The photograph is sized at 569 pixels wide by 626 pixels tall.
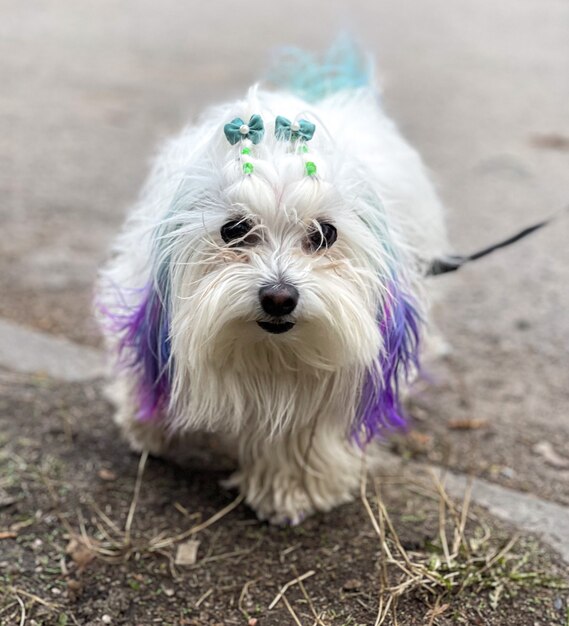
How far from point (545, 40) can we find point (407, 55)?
79.8 inches

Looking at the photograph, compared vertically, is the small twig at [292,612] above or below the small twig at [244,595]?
above

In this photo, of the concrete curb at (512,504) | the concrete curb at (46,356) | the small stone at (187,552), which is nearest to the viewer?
the small stone at (187,552)

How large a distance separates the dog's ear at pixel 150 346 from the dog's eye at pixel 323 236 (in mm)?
390

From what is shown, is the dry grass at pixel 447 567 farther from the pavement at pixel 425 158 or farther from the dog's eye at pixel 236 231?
the dog's eye at pixel 236 231

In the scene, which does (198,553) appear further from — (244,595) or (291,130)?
(291,130)

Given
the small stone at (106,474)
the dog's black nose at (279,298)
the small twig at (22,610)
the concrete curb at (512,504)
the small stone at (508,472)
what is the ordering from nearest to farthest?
the dog's black nose at (279,298)
the small twig at (22,610)
the concrete curb at (512,504)
the small stone at (106,474)
the small stone at (508,472)

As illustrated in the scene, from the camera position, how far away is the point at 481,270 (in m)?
4.23

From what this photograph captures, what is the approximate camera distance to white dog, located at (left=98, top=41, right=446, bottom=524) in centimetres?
188

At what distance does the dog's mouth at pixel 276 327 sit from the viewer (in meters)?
1.88

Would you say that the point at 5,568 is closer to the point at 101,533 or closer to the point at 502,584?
the point at 101,533

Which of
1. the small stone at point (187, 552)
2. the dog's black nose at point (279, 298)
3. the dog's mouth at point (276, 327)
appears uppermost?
the dog's black nose at point (279, 298)

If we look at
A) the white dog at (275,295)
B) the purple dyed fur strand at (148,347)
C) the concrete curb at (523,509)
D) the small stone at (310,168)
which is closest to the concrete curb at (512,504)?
the concrete curb at (523,509)

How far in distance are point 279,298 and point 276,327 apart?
103 mm

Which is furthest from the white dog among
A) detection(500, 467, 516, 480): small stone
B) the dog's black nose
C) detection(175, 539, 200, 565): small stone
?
detection(500, 467, 516, 480): small stone
